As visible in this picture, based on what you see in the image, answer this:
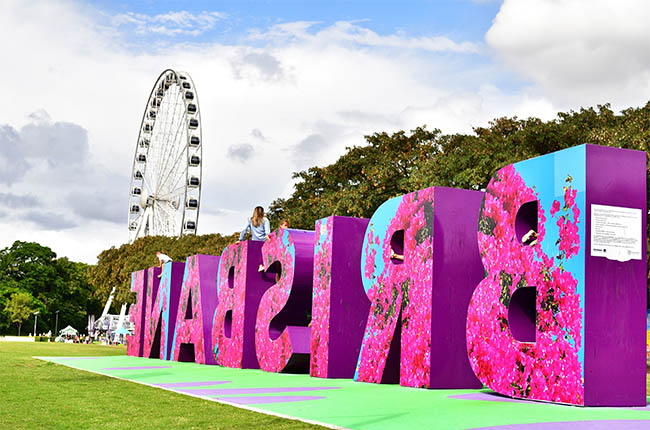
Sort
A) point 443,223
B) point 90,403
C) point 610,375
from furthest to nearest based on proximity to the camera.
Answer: point 443,223, point 90,403, point 610,375

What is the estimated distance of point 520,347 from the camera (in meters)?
8.77

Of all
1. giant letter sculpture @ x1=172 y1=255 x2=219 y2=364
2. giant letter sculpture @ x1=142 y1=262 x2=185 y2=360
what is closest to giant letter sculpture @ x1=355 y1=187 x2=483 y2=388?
giant letter sculpture @ x1=172 y1=255 x2=219 y2=364

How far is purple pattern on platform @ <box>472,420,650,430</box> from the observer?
6214 mm

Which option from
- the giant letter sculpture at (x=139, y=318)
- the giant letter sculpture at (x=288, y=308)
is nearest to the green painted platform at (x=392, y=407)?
the giant letter sculpture at (x=288, y=308)

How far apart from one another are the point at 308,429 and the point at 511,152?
1958 cm

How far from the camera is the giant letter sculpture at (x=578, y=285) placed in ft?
26.3

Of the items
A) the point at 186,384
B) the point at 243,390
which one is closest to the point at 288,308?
the point at 186,384

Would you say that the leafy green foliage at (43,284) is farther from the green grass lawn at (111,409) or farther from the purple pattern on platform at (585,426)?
the purple pattern on platform at (585,426)

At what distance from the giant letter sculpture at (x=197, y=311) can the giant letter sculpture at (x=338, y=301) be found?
5.11 metres

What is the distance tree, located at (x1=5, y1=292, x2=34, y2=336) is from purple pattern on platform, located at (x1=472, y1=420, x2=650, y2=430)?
62822 millimetres

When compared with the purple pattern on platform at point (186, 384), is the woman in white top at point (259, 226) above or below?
above

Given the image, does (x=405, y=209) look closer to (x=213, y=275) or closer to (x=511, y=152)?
(x=213, y=275)

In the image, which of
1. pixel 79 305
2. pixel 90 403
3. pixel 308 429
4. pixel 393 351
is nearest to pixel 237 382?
pixel 393 351

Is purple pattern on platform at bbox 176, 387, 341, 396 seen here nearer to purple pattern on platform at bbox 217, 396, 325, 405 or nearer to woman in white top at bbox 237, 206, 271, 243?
purple pattern on platform at bbox 217, 396, 325, 405
